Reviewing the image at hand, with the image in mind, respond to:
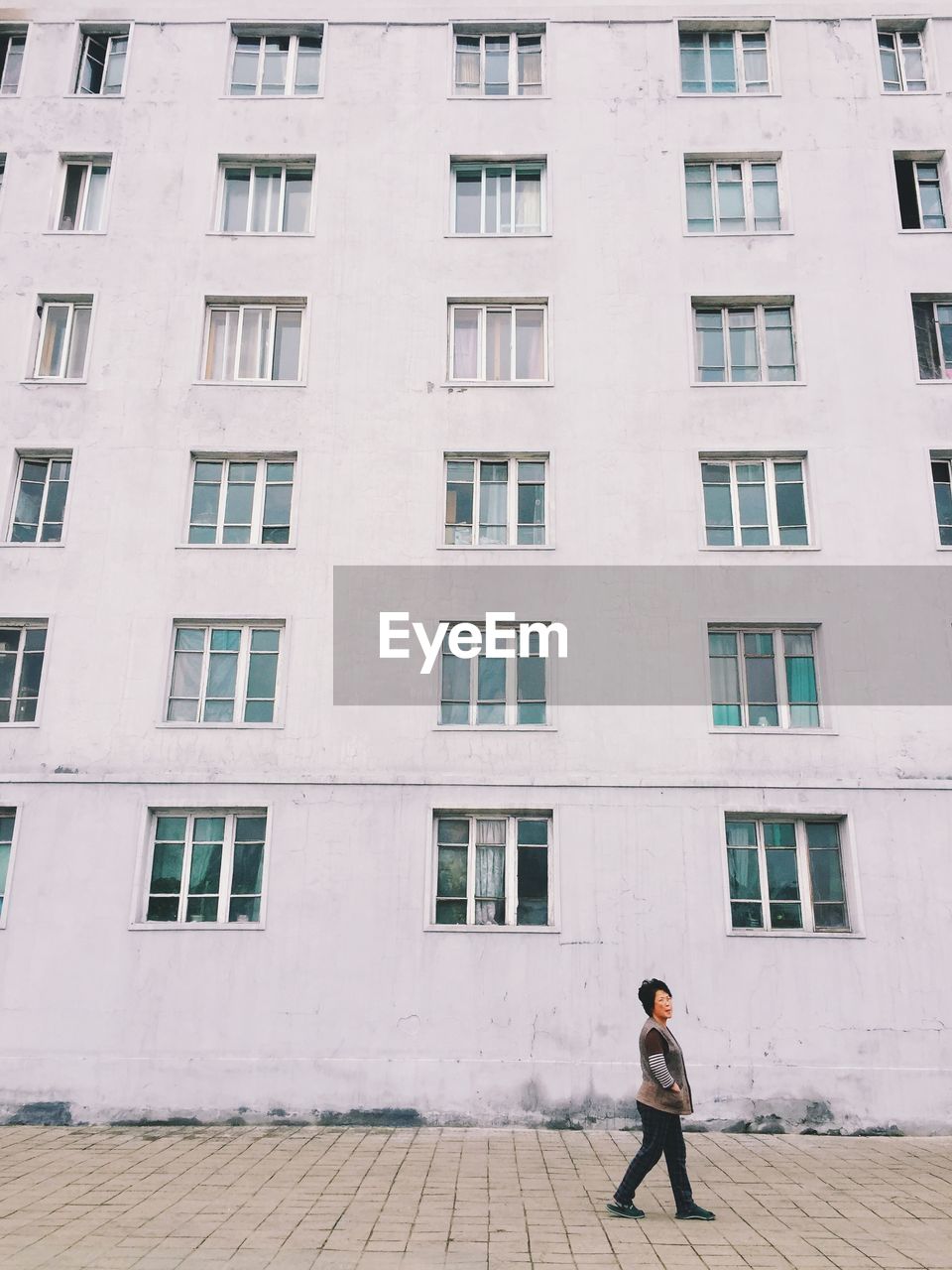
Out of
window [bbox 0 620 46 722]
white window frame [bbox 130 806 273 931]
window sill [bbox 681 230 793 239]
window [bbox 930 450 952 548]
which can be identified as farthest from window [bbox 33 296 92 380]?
window [bbox 930 450 952 548]

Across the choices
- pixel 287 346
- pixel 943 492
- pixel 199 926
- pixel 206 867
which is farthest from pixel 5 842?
pixel 943 492

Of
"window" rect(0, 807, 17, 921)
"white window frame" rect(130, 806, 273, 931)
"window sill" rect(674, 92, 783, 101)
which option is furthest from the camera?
"window sill" rect(674, 92, 783, 101)

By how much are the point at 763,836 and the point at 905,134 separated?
1342 cm

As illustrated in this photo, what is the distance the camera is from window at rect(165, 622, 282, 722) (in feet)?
46.6

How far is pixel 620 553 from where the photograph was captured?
14586 mm

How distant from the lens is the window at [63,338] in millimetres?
16156

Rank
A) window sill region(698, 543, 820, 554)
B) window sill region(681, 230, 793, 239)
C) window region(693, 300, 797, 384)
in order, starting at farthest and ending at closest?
window sill region(681, 230, 793, 239), window region(693, 300, 797, 384), window sill region(698, 543, 820, 554)

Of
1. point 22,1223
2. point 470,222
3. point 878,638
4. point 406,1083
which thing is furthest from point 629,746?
point 470,222

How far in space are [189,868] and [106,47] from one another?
16.7 metres

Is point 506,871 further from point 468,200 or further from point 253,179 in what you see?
point 253,179

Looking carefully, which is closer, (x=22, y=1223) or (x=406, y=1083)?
(x=22, y=1223)

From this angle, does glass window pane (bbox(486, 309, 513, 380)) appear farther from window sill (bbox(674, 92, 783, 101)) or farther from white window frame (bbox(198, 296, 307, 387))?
window sill (bbox(674, 92, 783, 101))

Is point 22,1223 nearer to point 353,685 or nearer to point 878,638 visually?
point 353,685

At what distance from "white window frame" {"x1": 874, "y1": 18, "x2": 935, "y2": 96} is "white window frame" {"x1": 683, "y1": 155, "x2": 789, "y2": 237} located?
9.18 ft
